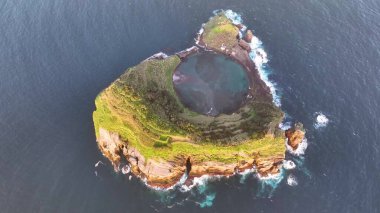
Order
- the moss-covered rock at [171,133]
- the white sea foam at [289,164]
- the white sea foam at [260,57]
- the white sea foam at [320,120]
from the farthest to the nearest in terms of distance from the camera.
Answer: the white sea foam at [260,57] → the white sea foam at [320,120] → the white sea foam at [289,164] → the moss-covered rock at [171,133]

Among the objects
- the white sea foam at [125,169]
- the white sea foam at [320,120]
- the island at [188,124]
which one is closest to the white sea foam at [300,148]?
the island at [188,124]

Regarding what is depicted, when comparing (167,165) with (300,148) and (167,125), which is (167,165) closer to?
(167,125)

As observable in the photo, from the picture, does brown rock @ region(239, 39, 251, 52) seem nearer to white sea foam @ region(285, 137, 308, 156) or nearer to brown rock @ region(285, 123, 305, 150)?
brown rock @ region(285, 123, 305, 150)

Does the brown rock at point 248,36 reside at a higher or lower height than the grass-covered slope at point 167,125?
higher

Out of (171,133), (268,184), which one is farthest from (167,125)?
(268,184)

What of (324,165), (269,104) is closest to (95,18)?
(269,104)

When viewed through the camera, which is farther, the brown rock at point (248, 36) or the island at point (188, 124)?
the brown rock at point (248, 36)

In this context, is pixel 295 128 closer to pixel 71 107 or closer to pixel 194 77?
pixel 194 77

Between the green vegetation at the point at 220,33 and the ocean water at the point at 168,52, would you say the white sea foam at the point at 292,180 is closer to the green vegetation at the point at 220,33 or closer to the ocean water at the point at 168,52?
the ocean water at the point at 168,52
